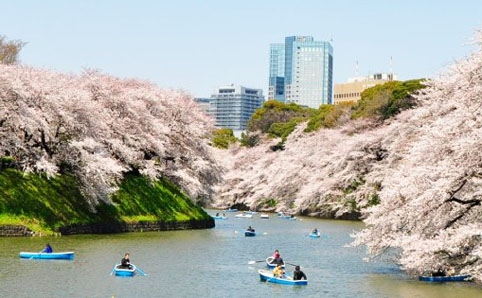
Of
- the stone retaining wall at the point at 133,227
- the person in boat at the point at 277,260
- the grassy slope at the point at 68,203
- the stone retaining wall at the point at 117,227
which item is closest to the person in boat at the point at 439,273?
the person in boat at the point at 277,260

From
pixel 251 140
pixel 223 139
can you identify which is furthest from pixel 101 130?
pixel 223 139

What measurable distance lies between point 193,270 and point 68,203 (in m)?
16.7

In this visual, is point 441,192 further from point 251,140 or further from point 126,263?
point 251,140

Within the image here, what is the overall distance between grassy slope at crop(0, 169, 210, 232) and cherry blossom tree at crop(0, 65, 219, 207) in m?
1.01

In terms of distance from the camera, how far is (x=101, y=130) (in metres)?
56.1

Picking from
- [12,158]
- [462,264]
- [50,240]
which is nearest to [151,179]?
[12,158]

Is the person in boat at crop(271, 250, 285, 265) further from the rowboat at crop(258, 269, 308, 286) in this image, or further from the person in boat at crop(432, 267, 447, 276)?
the person in boat at crop(432, 267, 447, 276)

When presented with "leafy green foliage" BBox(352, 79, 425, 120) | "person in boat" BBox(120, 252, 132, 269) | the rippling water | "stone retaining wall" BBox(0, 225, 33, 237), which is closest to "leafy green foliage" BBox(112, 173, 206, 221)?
the rippling water

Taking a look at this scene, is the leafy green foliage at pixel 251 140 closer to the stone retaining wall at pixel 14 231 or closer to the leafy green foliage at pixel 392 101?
the leafy green foliage at pixel 392 101

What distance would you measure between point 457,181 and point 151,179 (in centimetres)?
3489

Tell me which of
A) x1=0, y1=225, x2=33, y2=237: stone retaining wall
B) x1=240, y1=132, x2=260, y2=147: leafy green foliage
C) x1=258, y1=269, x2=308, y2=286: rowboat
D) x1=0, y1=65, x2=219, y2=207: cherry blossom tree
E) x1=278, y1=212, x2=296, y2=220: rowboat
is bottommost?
x1=258, y1=269, x2=308, y2=286: rowboat

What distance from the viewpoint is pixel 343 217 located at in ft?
269

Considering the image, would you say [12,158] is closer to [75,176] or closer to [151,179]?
[75,176]

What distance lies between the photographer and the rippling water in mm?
30266
